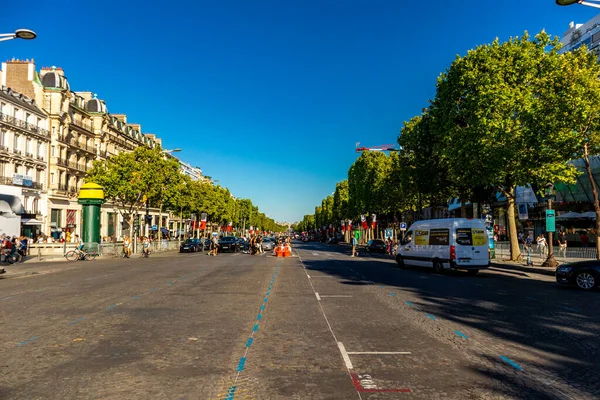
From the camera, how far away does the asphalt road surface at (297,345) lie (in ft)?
18.0

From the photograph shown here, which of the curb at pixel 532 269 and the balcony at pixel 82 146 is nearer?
the curb at pixel 532 269

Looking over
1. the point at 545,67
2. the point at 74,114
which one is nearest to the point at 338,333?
the point at 545,67

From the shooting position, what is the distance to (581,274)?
16.2 metres

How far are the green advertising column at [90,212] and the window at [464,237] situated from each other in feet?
91.0

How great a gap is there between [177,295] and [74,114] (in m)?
53.6

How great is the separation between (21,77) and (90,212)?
2731 cm

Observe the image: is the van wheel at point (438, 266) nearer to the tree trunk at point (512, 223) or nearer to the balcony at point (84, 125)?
the tree trunk at point (512, 223)

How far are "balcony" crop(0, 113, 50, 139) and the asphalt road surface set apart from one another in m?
38.4

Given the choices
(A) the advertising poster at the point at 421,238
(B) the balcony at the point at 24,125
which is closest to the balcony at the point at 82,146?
(B) the balcony at the point at 24,125

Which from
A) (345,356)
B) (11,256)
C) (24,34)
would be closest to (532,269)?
(345,356)

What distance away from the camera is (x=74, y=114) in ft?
194

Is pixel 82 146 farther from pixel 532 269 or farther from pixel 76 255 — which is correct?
pixel 532 269

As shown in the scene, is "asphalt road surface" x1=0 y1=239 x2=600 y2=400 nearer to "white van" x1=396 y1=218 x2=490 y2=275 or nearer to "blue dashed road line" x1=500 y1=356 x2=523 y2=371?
"blue dashed road line" x1=500 y1=356 x2=523 y2=371

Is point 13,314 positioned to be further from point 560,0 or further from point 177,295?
point 560,0
